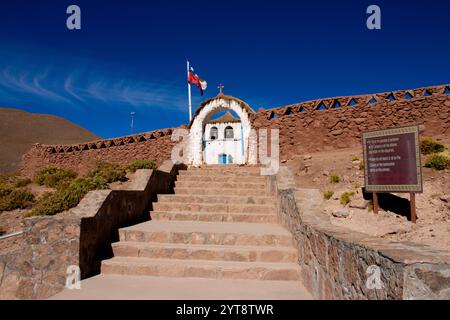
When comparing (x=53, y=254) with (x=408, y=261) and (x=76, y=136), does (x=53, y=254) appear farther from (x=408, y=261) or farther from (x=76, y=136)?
(x=76, y=136)

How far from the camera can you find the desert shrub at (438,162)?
905 centimetres

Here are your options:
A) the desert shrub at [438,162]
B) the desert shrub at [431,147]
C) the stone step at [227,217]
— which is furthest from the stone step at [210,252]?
the desert shrub at [431,147]

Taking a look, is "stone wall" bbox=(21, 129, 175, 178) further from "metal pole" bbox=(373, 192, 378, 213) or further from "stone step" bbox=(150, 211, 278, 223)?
"metal pole" bbox=(373, 192, 378, 213)

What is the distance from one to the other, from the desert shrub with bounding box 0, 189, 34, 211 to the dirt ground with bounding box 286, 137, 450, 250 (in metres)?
10.1

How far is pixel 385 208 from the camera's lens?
333 inches

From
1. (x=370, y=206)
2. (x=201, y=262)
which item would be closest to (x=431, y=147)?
(x=370, y=206)

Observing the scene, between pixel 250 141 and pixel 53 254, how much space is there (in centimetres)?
1043

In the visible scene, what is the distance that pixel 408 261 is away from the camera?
73.8 inches

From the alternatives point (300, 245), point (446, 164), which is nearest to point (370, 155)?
point (446, 164)

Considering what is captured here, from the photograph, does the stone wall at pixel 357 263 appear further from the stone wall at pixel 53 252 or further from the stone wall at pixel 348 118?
the stone wall at pixel 348 118

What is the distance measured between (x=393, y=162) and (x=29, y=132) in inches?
2223

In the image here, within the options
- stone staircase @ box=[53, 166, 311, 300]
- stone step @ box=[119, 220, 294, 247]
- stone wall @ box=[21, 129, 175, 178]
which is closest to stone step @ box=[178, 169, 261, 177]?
stone staircase @ box=[53, 166, 311, 300]

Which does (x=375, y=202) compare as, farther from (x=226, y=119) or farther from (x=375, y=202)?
(x=226, y=119)

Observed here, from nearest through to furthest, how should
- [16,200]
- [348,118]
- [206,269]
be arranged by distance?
[206,269] → [16,200] → [348,118]
